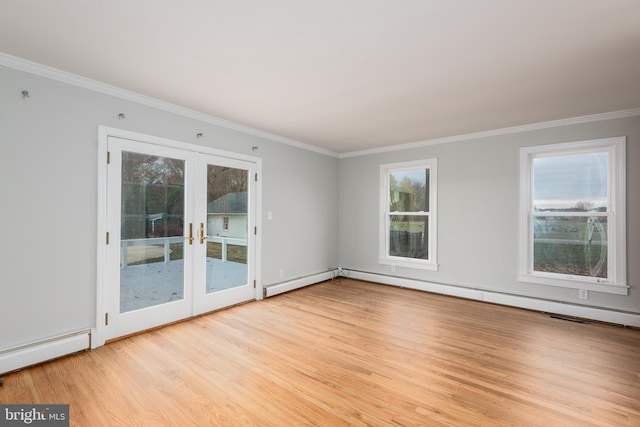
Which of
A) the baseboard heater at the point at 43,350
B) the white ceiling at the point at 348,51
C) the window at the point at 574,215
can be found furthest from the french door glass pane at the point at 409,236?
the baseboard heater at the point at 43,350

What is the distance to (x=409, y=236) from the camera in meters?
5.37

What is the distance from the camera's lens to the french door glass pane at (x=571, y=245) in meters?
3.82

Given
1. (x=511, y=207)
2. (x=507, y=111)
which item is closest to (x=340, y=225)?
(x=511, y=207)

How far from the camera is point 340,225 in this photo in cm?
619

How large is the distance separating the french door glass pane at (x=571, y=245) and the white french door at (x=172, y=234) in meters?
4.02

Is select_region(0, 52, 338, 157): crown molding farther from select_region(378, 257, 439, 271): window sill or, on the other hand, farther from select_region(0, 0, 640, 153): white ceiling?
select_region(378, 257, 439, 271): window sill

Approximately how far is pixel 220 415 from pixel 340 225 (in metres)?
4.48

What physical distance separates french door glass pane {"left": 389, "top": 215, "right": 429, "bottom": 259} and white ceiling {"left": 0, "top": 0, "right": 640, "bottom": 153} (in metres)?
2.14

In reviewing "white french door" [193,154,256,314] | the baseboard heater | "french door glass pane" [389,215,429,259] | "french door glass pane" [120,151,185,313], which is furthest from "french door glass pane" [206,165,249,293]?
"french door glass pane" [389,215,429,259]

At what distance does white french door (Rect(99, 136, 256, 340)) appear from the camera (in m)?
3.07

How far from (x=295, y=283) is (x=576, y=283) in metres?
3.89

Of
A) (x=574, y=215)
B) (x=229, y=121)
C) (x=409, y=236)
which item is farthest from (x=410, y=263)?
(x=229, y=121)

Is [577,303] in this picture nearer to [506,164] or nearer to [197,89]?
[506,164]

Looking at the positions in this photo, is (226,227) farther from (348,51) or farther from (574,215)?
(574,215)
